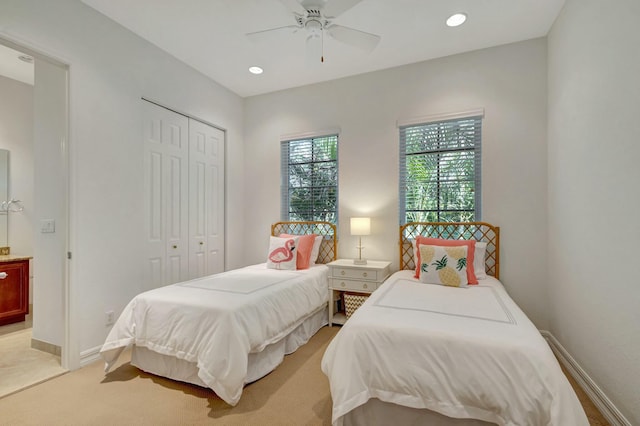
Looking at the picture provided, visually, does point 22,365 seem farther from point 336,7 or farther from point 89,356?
point 336,7

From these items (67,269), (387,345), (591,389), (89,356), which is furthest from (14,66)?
(591,389)

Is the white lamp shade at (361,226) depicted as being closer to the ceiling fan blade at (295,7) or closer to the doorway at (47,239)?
the ceiling fan blade at (295,7)

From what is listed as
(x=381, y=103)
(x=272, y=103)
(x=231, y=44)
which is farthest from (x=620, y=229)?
(x=272, y=103)

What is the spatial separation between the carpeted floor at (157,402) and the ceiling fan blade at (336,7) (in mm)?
2729

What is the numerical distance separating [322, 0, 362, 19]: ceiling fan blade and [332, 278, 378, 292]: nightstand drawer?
8.13 feet

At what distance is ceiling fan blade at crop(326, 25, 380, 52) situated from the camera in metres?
2.33

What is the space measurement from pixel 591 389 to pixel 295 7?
11.0ft

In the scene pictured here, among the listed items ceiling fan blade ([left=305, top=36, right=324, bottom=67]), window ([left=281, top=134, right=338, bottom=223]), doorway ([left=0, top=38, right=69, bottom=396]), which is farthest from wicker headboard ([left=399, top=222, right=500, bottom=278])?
doorway ([left=0, top=38, right=69, bottom=396])

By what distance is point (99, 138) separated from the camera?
2.70 metres

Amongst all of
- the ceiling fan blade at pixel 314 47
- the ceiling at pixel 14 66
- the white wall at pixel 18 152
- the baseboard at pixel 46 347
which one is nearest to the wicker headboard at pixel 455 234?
the ceiling fan blade at pixel 314 47

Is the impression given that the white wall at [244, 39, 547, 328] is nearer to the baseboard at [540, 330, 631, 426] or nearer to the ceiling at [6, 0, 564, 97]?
the ceiling at [6, 0, 564, 97]

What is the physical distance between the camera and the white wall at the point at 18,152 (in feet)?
12.5

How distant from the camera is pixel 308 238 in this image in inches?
145

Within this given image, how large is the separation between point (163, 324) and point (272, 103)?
3.24 m
